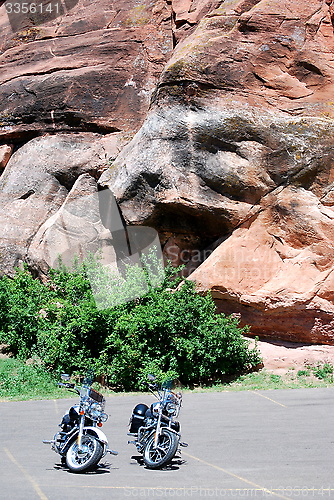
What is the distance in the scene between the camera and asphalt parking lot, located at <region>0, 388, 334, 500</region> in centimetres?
560

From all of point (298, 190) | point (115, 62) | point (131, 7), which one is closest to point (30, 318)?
point (298, 190)

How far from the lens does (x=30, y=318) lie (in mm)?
14805

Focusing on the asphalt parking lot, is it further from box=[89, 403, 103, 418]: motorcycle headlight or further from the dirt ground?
the dirt ground

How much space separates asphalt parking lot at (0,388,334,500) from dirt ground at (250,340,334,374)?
5.81 feet

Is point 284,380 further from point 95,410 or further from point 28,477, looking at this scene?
point 28,477

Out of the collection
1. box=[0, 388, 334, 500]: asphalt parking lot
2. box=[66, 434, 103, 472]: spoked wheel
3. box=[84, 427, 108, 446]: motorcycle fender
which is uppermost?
box=[84, 427, 108, 446]: motorcycle fender

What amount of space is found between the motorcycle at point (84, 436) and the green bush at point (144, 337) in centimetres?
505

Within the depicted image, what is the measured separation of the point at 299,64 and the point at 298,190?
134 inches

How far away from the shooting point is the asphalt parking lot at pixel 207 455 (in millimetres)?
5596

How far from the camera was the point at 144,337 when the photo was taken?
485 inches

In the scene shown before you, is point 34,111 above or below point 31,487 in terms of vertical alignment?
above

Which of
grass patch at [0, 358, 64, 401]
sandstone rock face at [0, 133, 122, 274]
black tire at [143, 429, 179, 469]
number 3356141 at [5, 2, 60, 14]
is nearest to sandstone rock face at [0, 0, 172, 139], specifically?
sandstone rock face at [0, 133, 122, 274]

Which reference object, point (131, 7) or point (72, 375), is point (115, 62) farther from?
point (72, 375)

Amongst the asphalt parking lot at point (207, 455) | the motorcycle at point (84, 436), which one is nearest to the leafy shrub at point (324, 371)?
the asphalt parking lot at point (207, 455)
